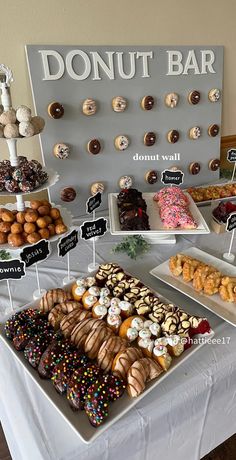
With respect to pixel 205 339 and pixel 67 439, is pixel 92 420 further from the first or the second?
pixel 205 339

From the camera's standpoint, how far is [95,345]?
887 mm

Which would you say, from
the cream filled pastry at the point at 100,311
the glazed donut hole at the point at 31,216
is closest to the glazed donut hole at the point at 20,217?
the glazed donut hole at the point at 31,216

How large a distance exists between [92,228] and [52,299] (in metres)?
0.28

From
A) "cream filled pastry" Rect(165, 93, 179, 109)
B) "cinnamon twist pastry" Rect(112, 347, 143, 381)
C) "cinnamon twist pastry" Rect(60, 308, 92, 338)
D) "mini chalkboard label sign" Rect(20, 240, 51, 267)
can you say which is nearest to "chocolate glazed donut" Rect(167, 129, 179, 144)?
"cream filled pastry" Rect(165, 93, 179, 109)

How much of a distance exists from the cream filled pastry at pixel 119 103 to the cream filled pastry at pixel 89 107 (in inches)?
3.8

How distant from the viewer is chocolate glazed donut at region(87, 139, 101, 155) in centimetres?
160

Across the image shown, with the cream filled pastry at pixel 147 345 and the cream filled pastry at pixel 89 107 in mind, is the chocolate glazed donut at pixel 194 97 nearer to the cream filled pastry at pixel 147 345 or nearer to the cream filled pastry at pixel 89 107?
the cream filled pastry at pixel 89 107

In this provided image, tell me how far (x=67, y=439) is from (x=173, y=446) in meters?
0.33

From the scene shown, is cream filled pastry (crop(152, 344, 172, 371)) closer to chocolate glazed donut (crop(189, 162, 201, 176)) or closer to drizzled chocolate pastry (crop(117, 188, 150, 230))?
drizzled chocolate pastry (crop(117, 188, 150, 230))

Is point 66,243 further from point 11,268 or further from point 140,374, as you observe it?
point 140,374

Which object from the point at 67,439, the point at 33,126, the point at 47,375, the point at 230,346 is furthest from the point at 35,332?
the point at 33,126

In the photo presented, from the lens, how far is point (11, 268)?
99cm

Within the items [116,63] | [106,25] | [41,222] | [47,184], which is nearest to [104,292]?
[41,222]

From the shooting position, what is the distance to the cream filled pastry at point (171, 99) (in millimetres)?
1695
